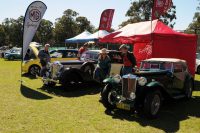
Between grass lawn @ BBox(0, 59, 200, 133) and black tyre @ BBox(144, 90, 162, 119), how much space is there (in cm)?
18

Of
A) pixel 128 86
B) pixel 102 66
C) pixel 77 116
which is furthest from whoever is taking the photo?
pixel 102 66

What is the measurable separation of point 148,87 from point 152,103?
40 centimetres

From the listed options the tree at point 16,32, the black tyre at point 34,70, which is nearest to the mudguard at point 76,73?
the black tyre at point 34,70

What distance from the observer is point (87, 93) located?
10.9 metres

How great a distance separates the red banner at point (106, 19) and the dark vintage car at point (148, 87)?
13.4 meters

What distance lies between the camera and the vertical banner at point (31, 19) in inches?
498

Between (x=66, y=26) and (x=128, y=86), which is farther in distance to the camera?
(x=66, y=26)

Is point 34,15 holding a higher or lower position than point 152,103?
higher

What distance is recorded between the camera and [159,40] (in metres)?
11.7

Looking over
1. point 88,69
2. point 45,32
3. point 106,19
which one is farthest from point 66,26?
point 88,69

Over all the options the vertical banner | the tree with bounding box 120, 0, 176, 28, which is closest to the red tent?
the vertical banner

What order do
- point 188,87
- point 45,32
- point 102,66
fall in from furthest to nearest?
point 45,32 < point 102,66 < point 188,87

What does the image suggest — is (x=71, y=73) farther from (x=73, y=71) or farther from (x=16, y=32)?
(x=16, y=32)

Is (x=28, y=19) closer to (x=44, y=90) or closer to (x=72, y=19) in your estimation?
(x=44, y=90)
